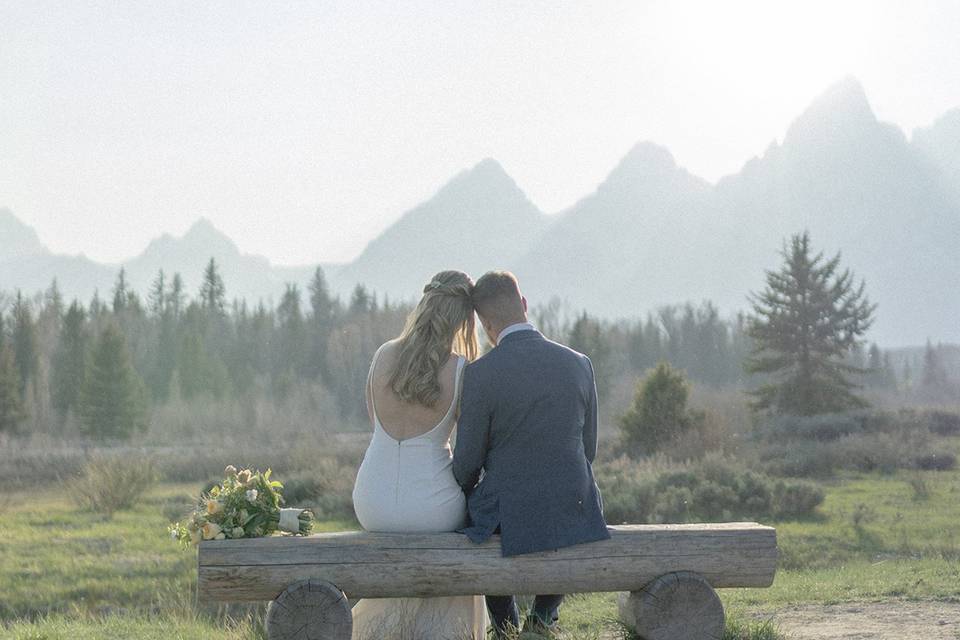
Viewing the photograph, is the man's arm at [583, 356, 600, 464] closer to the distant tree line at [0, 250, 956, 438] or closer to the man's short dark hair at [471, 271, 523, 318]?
the man's short dark hair at [471, 271, 523, 318]

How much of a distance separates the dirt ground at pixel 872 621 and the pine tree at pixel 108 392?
116ft

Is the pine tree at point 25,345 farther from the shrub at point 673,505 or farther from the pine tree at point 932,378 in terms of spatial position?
the pine tree at point 932,378

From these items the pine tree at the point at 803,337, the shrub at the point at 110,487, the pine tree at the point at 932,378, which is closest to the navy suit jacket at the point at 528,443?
the shrub at the point at 110,487

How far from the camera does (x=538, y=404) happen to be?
5168 mm

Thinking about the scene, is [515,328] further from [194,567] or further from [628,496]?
[628,496]

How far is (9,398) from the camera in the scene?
4044 centimetres

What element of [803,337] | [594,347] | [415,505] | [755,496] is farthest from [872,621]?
[594,347]

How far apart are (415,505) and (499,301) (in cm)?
113

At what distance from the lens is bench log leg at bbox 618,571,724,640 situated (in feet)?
17.3

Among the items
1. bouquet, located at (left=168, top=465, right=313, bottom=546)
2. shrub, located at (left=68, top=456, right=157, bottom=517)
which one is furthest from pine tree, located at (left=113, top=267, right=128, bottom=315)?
bouquet, located at (left=168, top=465, right=313, bottom=546)

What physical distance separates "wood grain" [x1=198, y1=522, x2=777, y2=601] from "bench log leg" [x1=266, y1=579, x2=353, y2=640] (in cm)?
5

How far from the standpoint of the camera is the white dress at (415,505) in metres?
5.39

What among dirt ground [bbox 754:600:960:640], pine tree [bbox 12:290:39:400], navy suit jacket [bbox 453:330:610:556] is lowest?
dirt ground [bbox 754:600:960:640]

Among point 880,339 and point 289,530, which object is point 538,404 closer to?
point 289,530
